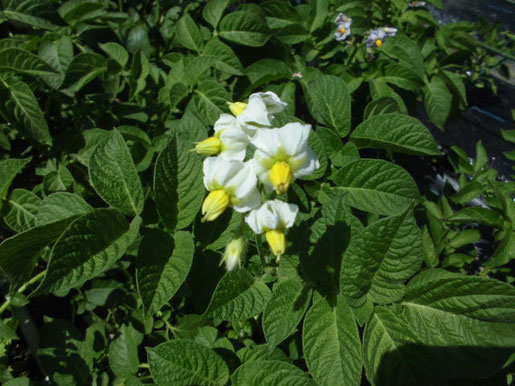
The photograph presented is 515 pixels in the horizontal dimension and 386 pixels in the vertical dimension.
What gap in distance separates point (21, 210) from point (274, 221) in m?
0.91

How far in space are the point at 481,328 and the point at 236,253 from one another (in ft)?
1.69

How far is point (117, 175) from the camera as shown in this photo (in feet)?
3.11

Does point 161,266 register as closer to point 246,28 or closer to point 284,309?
point 284,309

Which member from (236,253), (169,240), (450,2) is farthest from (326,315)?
(450,2)

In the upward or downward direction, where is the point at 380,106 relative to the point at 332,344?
upward

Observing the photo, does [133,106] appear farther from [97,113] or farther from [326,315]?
[326,315]

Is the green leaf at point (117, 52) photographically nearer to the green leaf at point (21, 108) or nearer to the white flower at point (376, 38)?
the green leaf at point (21, 108)

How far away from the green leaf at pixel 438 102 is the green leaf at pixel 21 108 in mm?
1568

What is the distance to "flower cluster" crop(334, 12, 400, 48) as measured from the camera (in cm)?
172

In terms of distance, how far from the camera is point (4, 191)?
1.16m

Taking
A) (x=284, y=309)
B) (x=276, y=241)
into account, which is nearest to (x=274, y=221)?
(x=276, y=241)

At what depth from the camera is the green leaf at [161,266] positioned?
797 mm

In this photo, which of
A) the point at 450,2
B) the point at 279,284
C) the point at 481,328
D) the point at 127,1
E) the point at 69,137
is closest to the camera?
the point at 481,328

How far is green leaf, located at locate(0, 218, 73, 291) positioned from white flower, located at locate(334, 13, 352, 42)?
142 cm
